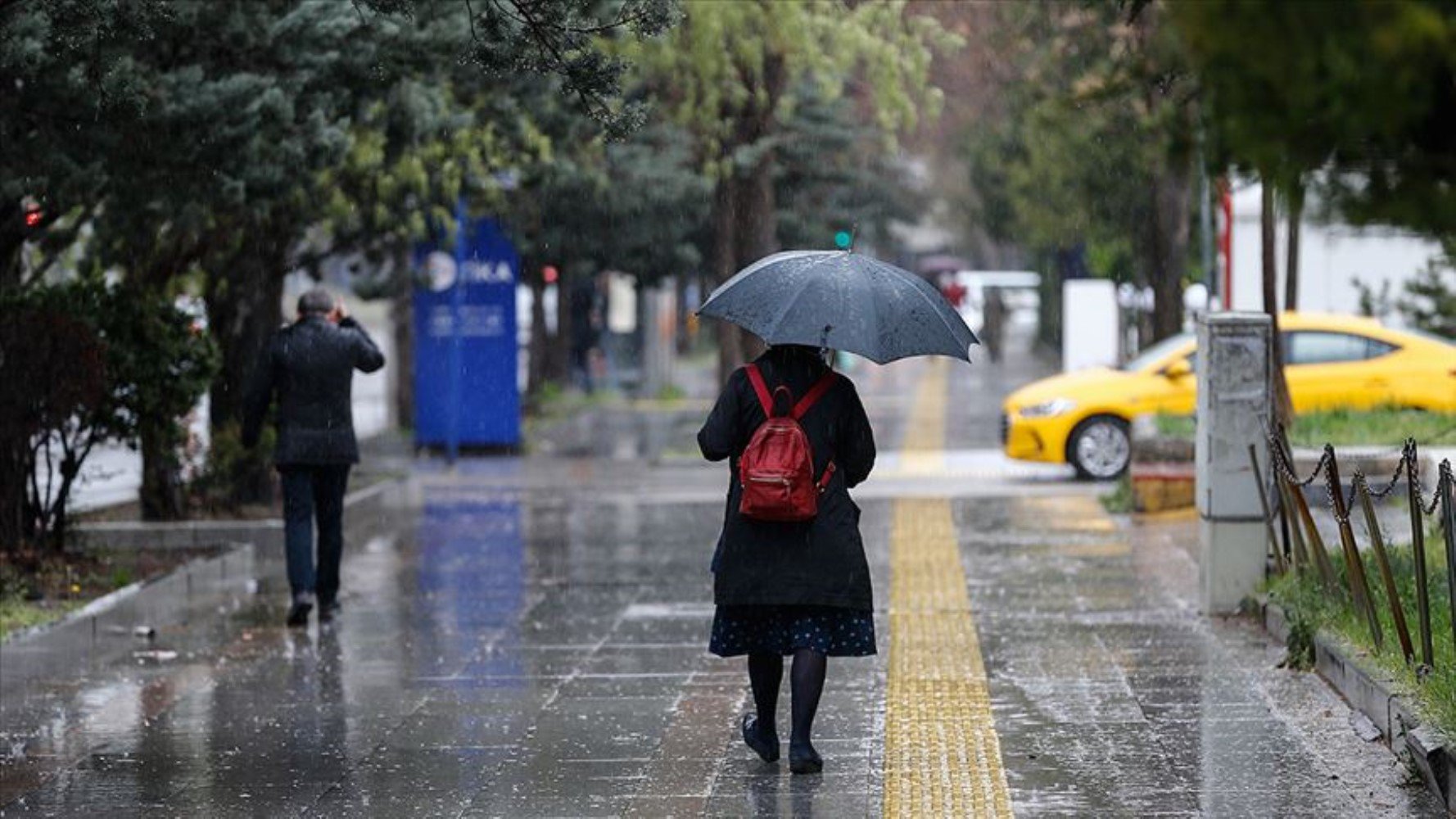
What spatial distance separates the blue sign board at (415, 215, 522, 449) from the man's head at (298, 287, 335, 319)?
41.9ft

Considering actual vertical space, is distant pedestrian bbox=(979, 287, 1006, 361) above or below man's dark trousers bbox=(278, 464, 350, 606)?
above

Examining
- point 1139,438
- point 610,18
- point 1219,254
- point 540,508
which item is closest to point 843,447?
point 610,18

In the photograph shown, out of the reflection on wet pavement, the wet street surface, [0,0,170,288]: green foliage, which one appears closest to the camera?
the reflection on wet pavement

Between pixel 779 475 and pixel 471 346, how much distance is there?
Answer: 18153mm

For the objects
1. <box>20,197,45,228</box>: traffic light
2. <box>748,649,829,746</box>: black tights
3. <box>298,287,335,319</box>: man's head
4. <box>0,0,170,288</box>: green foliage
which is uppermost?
<box>0,0,170,288</box>: green foliage

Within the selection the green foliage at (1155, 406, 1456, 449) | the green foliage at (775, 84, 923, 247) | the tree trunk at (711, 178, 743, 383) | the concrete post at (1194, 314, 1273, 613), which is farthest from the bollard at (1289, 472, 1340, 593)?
A: the tree trunk at (711, 178, 743, 383)

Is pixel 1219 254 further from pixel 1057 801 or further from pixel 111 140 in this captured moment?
pixel 1057 801

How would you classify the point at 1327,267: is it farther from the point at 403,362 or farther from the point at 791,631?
the point at 791,631

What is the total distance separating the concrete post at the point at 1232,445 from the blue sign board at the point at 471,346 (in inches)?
579

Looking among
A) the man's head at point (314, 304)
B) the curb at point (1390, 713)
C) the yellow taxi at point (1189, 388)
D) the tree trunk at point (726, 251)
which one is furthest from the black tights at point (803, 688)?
the tree trunk at point (726, 251)

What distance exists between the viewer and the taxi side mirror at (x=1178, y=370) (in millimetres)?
20672

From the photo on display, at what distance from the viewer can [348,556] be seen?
50.3 ft

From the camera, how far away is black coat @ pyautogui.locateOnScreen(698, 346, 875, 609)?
25.2ft

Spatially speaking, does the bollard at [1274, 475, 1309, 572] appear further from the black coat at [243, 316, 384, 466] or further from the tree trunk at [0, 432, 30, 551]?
the tree trunk at [0, 432, 30, 551]
